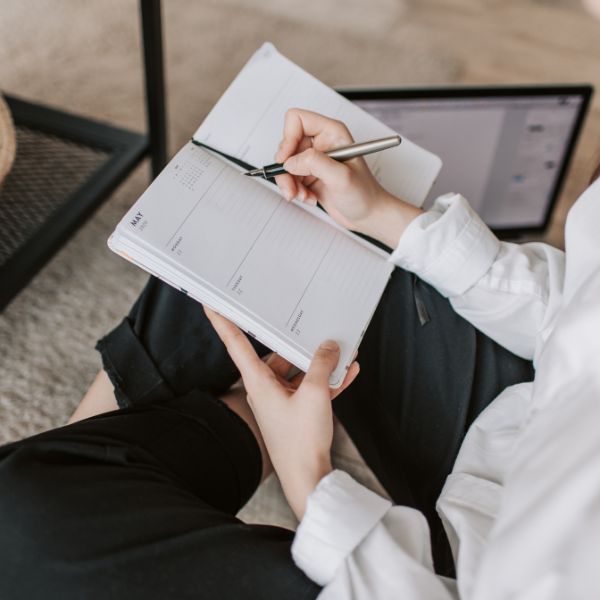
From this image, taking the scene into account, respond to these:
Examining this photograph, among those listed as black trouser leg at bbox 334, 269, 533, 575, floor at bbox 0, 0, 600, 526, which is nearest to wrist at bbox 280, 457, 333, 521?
black trouser leg at bbox 334, 269, 533, 575

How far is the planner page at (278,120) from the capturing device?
60 cm

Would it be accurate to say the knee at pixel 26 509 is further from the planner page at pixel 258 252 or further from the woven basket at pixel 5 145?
the woven basket at pixel 5 145

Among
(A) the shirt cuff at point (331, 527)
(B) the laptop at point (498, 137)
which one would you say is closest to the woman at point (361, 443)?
(A) the shirt cuff at point (331, 527)

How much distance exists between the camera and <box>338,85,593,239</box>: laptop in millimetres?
902

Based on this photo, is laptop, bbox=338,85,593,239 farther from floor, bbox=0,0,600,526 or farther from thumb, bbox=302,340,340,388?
thumb, bbox=302,340,340,388

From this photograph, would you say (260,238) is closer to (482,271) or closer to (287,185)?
(287,185)

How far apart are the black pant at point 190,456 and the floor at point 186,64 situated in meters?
0.28

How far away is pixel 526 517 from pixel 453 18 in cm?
145

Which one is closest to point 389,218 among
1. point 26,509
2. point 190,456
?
point 190,456

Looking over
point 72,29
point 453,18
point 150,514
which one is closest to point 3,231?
point 72,29

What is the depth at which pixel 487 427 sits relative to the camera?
0.52 m

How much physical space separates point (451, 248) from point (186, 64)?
3.09 feet

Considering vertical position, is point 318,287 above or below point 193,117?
above

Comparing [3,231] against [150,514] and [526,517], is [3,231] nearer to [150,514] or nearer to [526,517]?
[150,514]
